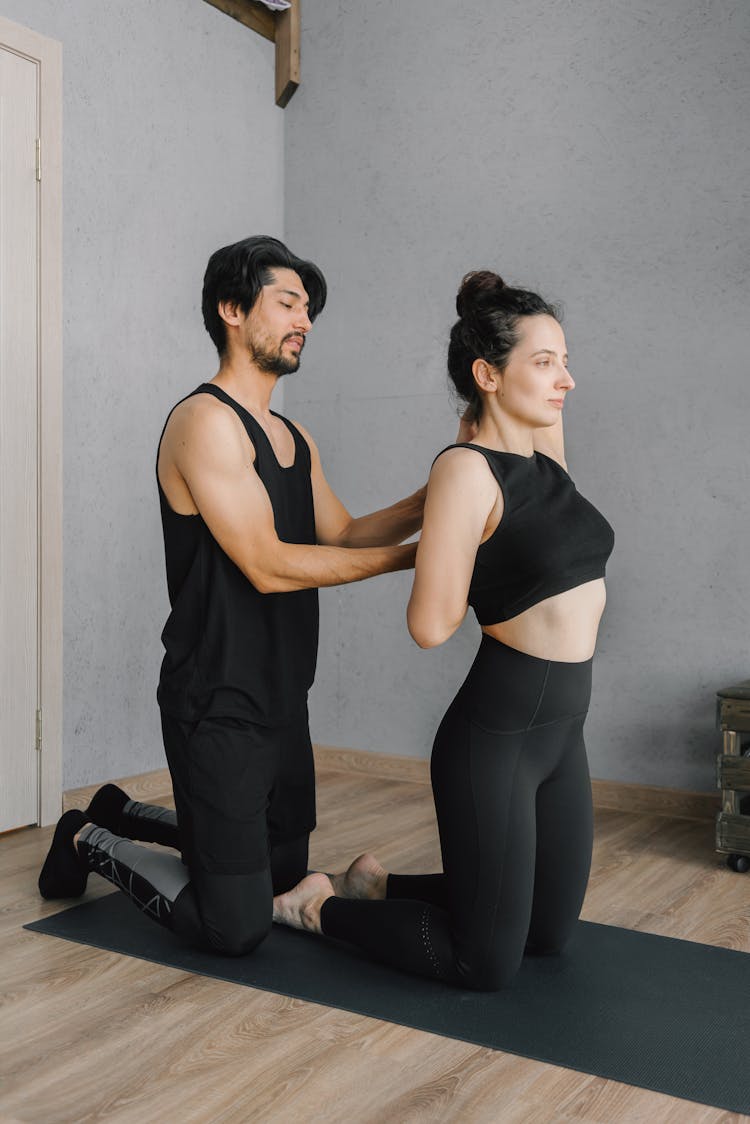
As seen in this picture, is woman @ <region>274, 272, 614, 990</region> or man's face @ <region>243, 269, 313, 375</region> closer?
woman @ <region>274, 272, 614, 990</region>

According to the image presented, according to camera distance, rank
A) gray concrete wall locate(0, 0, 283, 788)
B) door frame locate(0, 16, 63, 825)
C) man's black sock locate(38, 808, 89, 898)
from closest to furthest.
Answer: man's black sock locate(38, 808, 89, 898) → door frame locate(0, 16, 63, 825) → gray concrete wall locate(0, 0, 283, 788)

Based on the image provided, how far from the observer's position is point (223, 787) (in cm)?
216

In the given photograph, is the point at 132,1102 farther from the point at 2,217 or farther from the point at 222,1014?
the point at 2,217

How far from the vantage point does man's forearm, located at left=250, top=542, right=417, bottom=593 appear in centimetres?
214

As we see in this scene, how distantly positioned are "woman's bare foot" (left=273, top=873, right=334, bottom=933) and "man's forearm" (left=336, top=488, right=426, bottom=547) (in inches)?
29.9

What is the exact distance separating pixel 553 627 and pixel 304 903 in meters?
0.80

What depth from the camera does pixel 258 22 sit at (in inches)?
163

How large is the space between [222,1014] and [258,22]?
359 centimetres

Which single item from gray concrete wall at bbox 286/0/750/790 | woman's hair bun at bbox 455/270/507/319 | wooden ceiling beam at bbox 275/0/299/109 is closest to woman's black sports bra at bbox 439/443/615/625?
woman's hair bun at bbox 455/270/507/319

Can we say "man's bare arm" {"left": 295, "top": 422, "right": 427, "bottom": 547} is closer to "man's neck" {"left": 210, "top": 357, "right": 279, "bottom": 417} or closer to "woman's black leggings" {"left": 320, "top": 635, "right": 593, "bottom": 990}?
"man's neck" {"left": 210, "top": 357, "right": 279, "bottom": 417}

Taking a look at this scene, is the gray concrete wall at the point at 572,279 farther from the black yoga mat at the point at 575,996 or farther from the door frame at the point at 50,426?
the black yoga mat at the point at 575,996

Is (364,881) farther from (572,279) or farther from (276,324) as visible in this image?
(572,279)

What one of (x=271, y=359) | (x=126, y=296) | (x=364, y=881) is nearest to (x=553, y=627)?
(x=364, y=881)

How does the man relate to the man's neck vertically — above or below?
below
